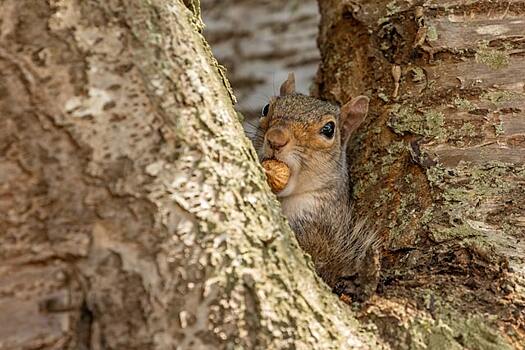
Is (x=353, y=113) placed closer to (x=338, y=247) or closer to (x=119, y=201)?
(x=338, y=247)

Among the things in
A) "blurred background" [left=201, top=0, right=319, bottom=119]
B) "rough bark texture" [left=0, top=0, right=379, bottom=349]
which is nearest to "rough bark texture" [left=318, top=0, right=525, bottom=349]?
"rough bark texture" [left=0, top=0, right=379, bottom=349]

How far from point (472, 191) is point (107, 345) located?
41.1 inches

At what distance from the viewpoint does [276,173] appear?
2.05m

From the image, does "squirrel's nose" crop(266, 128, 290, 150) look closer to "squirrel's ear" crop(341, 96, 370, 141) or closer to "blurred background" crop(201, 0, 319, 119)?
"squirrel's ear" crop(341, 96, 370, 141)

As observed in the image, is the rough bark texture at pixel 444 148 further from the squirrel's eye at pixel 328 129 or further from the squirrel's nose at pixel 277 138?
the squirrel's nose at pixel 277 138

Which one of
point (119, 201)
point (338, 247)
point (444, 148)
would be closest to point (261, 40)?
point (444, 148)

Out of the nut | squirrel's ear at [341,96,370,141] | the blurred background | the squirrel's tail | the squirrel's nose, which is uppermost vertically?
the blurred background

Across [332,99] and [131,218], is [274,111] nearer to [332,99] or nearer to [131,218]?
[332,99]

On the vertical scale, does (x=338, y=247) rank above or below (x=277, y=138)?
below

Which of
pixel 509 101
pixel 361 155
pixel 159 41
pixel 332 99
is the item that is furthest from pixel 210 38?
pixel 159 41

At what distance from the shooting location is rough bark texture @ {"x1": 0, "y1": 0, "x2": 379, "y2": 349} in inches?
37.2

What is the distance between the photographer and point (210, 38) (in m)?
3.98

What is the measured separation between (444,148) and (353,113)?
36 cm

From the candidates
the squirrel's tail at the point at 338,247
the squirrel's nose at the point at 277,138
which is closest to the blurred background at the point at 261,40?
the squirrel's nose at the point at 277,138
